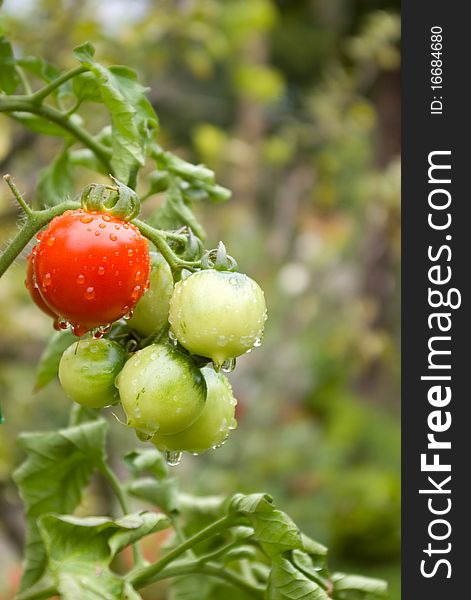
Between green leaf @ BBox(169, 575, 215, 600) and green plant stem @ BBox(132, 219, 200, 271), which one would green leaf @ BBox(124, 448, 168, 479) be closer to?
green leaf @ BBox(169, 575, 215, 600)

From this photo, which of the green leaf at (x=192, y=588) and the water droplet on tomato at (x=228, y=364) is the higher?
the water droplet on tomato at (x=228, y=364)

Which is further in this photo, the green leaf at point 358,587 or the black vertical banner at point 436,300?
the black vertical banner at point 436,300

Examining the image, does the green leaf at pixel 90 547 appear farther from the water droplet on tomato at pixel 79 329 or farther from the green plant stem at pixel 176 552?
the water droplet on tomato at pixel 79 329

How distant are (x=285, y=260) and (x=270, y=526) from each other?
10.6 ft

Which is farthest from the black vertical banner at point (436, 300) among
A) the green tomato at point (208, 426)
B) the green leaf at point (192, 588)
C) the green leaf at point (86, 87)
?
the green leaf at point (86, 87)

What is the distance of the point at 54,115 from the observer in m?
0.63

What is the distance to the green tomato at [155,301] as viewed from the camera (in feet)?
1.72

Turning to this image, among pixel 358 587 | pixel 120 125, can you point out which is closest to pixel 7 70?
pixel 120 125

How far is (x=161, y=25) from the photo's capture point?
2.11 m

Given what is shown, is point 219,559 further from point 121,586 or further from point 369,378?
point 369,378

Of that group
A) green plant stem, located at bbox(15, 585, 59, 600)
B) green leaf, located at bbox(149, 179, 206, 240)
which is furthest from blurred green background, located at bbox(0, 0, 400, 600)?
green leaf, located at bbox(149, 179, 206, 240)

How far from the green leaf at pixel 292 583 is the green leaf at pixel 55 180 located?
1.19 ft

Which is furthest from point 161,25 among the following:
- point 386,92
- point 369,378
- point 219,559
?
point 386,92

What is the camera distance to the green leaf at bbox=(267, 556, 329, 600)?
56 centimetres
